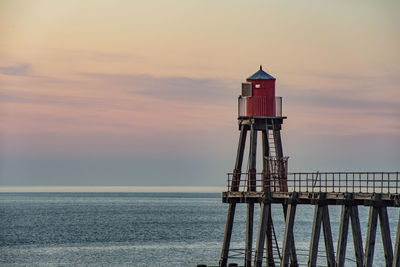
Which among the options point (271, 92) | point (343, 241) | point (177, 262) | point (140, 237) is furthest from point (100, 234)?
point (343, 241)

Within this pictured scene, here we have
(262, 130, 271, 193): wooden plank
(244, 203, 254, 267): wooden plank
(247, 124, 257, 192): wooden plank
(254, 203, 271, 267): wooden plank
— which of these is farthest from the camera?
(247, 124, 257, 192): wooden plank

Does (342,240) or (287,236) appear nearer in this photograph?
Answer: (342,240)

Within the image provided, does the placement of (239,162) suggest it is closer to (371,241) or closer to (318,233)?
(318,233)

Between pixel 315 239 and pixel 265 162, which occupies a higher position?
pixel 265 162

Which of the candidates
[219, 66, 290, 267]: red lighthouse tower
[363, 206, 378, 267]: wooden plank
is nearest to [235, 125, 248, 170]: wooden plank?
[219, 66, 290, 267]: red lighthouse tower

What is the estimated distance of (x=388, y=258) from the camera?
41.3 metres

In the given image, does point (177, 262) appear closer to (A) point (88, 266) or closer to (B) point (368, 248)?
(A) point (88, 266)

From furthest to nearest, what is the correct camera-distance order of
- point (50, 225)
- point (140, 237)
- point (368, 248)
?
point (50, 225) → point (140, 237) → point (368, 248)

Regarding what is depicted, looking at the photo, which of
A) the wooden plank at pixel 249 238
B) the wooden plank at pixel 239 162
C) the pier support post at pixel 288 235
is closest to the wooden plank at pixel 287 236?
the pier support post at pixel 288 235

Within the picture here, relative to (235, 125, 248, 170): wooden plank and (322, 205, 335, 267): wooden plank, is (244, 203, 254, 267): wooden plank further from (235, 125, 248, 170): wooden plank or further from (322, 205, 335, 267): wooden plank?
(322, 205, 335, 267): wooden plank

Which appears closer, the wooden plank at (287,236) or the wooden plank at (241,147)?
the wooden plank at (287,236)

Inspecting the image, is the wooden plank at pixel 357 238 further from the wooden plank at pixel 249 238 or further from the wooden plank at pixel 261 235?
the wooden plank at pixel 249 238

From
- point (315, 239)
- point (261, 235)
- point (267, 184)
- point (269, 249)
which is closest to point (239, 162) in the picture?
point (267, 184)

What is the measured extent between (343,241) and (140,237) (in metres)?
71.1
